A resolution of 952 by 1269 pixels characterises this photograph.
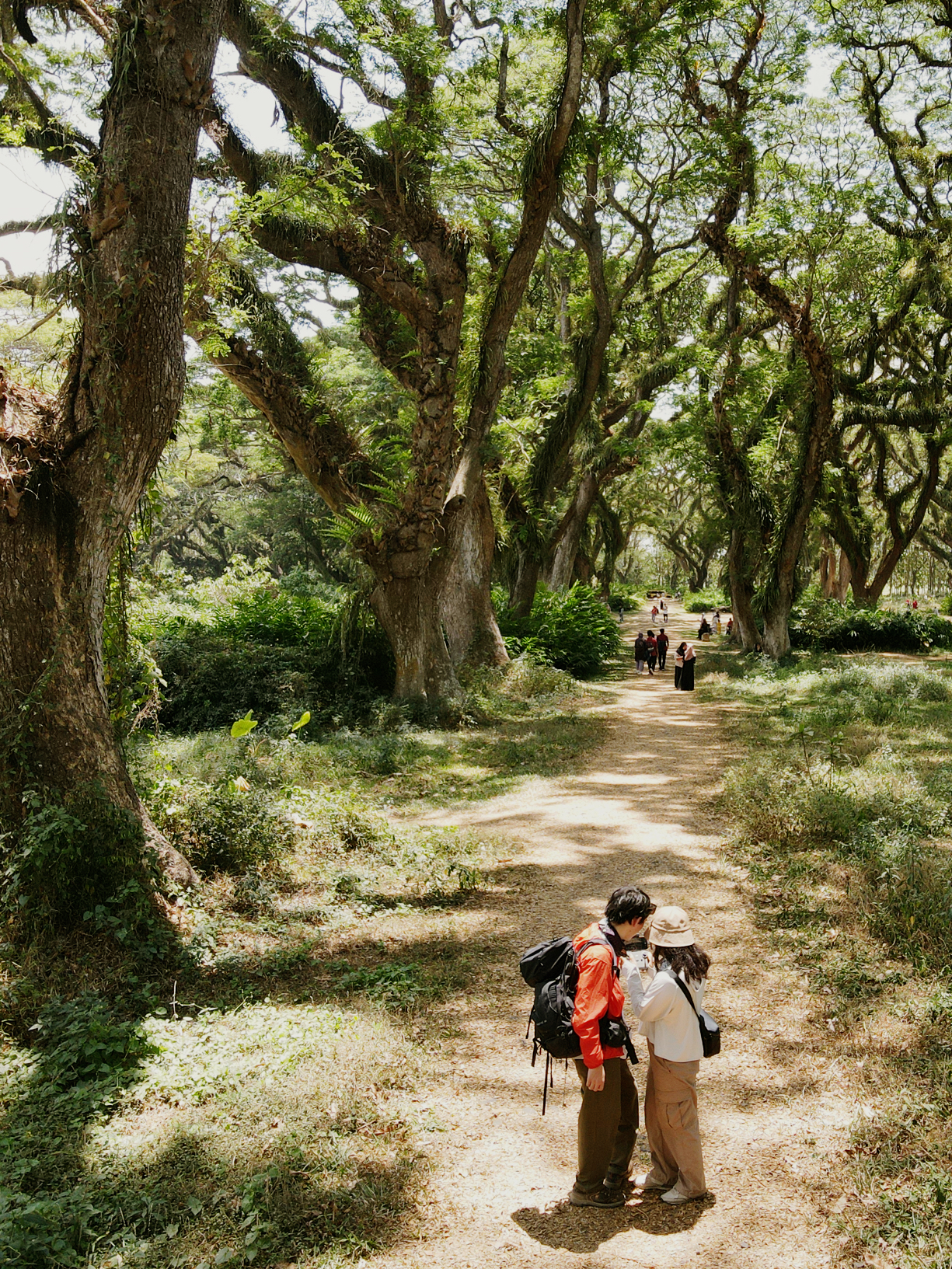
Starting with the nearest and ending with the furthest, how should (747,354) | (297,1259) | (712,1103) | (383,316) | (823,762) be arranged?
1. (297,1259)
2. (712,1103)
3. (823,762)
4. (383,316)
5. (747,354)

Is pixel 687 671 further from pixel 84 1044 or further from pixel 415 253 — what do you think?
pixel 84 1044

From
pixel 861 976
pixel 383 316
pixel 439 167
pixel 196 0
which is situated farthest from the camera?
pixel 383 316

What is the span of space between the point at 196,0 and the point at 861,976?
7937mm

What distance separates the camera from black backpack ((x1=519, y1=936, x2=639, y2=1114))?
3930mm

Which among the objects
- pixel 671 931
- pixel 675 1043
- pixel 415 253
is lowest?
pixel 675 1043

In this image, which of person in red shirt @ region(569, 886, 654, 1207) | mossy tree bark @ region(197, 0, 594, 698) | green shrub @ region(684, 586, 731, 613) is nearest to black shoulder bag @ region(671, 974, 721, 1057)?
person in red shirt @ region(569, 886, 654, 1207)

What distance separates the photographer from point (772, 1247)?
12.3 feet

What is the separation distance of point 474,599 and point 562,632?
429 centimetres

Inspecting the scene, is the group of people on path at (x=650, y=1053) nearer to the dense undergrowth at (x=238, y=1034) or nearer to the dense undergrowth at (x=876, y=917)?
the dense undergrowth at (x=876, y=917)

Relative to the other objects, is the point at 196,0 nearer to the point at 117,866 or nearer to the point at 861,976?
the point at 117,866

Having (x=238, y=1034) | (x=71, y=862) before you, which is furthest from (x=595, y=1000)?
(x=71, y=862)

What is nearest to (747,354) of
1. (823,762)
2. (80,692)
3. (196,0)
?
(823,762)

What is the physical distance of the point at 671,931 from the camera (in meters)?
4.09

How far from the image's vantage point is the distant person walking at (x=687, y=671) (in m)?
20.3
